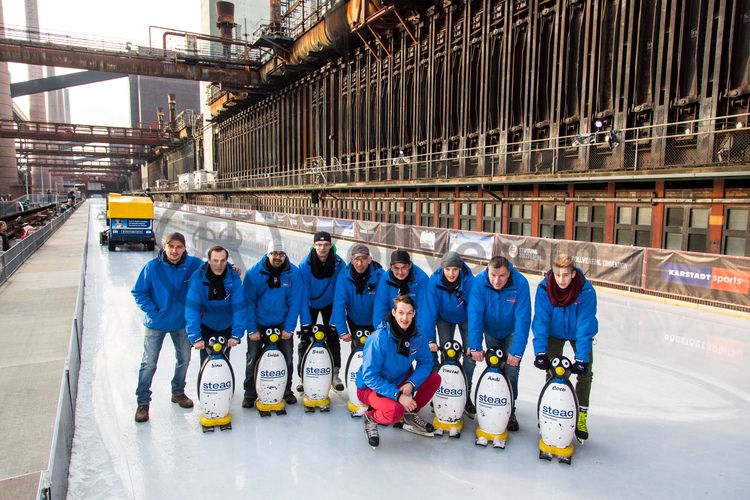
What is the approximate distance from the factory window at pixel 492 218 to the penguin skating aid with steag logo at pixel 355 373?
49.8 feet

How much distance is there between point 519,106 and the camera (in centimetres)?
1959

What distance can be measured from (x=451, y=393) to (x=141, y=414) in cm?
324

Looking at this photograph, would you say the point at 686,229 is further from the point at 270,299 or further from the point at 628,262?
the point at 270,299

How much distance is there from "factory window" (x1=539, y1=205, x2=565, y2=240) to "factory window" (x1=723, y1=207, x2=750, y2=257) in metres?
5.11

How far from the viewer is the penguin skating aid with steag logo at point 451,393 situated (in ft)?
16.1

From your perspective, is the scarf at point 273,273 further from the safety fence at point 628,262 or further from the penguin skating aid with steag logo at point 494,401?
the safety fence at point 628,262

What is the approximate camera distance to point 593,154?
52.6 feet

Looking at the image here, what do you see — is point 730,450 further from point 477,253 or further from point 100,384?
point 477,253

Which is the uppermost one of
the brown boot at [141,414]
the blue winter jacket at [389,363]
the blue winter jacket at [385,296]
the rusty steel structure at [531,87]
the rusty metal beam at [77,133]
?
the rusty metal beam at [77,133]

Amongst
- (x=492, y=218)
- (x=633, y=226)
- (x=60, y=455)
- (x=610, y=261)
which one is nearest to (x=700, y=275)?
(x=610, y=261)

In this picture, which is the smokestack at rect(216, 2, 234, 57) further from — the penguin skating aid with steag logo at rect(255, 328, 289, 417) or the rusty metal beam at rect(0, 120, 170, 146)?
the penguin skating aid with steag logo at rect(255, 328, 289, 417)

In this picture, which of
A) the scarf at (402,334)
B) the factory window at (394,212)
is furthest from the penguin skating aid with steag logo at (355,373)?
the factory window at (394,212)

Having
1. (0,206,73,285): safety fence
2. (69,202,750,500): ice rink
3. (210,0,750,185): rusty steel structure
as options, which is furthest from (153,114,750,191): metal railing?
(0,206,73,285): safety fence

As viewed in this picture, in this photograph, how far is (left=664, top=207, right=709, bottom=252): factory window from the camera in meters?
13.0
